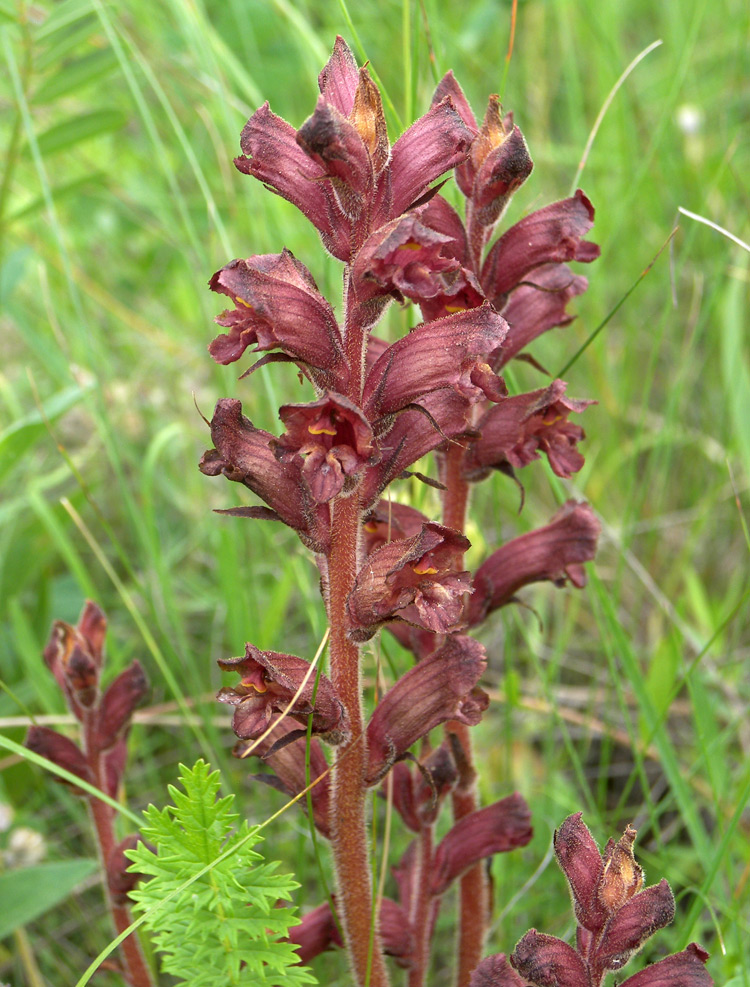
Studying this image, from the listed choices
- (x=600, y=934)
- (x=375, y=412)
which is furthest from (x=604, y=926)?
(x=375, y=412)

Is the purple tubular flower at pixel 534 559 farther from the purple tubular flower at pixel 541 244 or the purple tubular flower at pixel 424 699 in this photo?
the purple tubular flower at pixel 541 244

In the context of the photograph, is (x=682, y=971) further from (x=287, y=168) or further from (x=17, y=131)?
(x=17, y=131)

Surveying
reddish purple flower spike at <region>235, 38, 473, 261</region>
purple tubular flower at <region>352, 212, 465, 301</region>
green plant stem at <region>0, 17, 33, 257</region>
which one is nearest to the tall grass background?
Answer: green plant stem at <region>0, 17, 33, 257</region>

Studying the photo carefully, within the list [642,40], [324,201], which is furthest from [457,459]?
[642,40]

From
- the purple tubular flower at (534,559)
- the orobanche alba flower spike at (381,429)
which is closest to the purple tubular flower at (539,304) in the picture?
the orobanche alba flower spike at (381,429)

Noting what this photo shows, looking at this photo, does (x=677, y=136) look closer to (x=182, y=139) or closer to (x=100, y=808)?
(x=182, y=139)

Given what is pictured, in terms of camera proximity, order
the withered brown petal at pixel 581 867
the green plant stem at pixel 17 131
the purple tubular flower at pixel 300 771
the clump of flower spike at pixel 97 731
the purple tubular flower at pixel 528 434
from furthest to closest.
Answer: the green plant stem at pixel 17 131
the clump of flower spike at pixel 97 731
the purple tubular flower at pixel 528 434
the purple tubular flower at pixel 300 771
the withered brown petal at pixel 581 867
